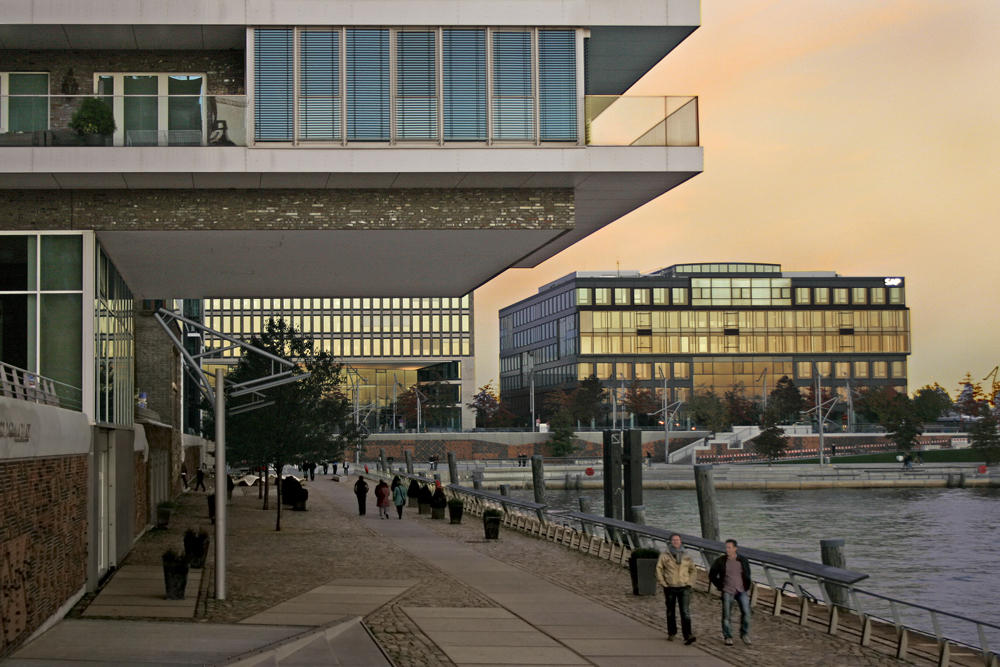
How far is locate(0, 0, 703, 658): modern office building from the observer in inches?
910

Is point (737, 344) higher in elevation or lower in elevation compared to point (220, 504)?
higher

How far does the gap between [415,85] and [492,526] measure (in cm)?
1573

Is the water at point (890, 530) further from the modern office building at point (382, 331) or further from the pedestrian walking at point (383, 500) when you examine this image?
the modern office building at point (382, 331)

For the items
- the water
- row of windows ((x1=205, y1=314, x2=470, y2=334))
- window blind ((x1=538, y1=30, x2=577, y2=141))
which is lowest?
the water

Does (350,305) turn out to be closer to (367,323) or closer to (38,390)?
(367,323)

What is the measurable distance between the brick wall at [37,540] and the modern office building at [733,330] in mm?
137238

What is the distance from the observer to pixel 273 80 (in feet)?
78.9

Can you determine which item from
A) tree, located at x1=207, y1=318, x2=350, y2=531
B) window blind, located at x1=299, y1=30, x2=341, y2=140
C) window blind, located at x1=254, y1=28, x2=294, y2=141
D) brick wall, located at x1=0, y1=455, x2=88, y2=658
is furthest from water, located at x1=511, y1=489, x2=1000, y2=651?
brick wall, located at x1=0, y1=455, x2=88, y2=658

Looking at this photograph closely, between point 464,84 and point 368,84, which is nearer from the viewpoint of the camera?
point 368,84

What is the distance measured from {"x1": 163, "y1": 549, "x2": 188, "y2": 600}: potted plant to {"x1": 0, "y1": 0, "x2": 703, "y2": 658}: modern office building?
200cm

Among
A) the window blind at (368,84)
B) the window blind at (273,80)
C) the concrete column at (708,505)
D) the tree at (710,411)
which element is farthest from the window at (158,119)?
the tree at (710,411)

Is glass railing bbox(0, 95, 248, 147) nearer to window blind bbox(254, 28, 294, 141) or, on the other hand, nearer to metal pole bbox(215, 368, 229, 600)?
window blind bbox(254, 28, 294, 141)

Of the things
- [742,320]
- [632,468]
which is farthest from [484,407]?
[632,468]

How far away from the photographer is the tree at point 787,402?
489 ft
